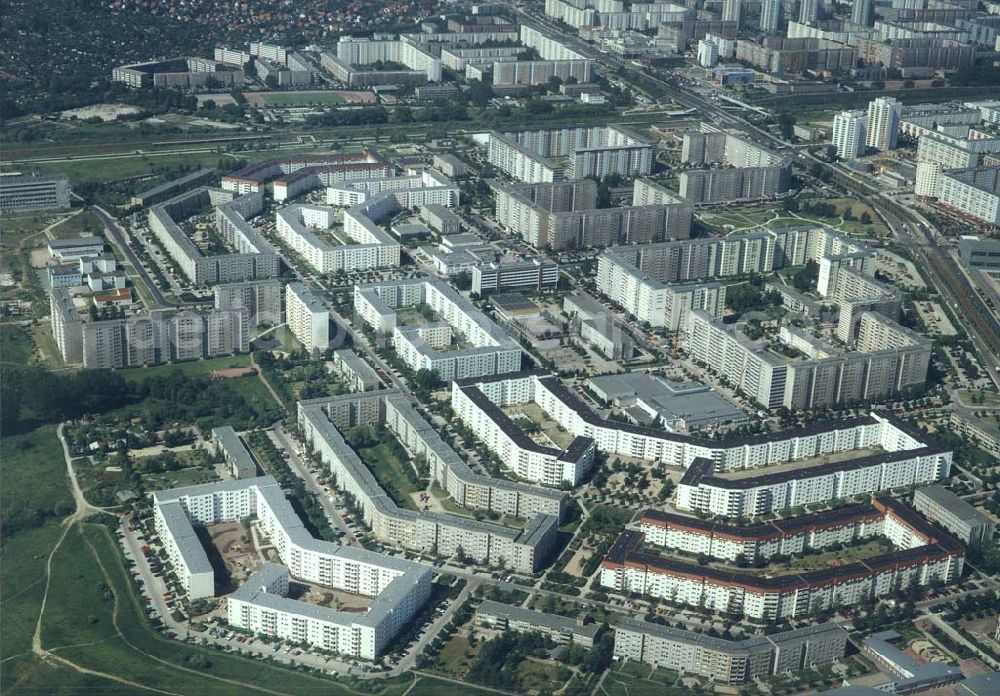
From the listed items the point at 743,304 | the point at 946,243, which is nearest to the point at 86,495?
the point at 743,304

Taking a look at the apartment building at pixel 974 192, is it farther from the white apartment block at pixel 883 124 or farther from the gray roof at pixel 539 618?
the gray roof at pixel 539 618

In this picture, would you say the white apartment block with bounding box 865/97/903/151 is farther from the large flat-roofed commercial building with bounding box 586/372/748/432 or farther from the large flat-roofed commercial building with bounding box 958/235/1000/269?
the large flat-roofed commercial building with bounding box 586/372/748/432

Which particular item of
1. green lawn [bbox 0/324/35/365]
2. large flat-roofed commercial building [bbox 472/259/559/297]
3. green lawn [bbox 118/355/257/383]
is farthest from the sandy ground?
green lawn [bbox 118/355/257/383]

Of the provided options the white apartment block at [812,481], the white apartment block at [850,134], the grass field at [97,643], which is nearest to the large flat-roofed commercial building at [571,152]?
the white apartment block at [850,134]

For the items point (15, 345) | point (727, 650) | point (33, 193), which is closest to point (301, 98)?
point (33, 193)

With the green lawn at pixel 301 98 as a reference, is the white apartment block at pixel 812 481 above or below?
below

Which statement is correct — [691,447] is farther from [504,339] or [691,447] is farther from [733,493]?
[504,339]
